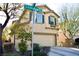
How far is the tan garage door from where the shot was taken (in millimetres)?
2148

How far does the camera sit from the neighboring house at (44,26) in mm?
2150

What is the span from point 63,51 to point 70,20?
0.35 metres

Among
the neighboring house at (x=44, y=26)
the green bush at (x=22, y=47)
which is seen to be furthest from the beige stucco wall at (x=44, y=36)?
the green bush at (x=22, y=47)

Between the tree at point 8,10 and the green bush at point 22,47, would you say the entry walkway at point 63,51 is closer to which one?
the green bush at point 22,47

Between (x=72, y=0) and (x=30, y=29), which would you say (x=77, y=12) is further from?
(x=30, y=29)

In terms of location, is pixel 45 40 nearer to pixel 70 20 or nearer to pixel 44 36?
pixel 44 36

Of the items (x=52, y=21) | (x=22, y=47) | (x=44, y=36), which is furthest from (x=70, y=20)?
(x=22, y=47)

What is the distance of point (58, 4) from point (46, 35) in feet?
1.22

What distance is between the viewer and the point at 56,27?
2.16 m

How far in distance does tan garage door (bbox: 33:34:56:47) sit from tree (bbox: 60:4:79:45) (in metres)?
0.16

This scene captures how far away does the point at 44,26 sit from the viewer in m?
2.17

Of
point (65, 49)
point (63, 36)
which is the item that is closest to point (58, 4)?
point (63, 36)

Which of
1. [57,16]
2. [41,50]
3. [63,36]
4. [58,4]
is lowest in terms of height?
[41,50]

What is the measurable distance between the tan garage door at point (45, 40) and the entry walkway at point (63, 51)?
0.07m
